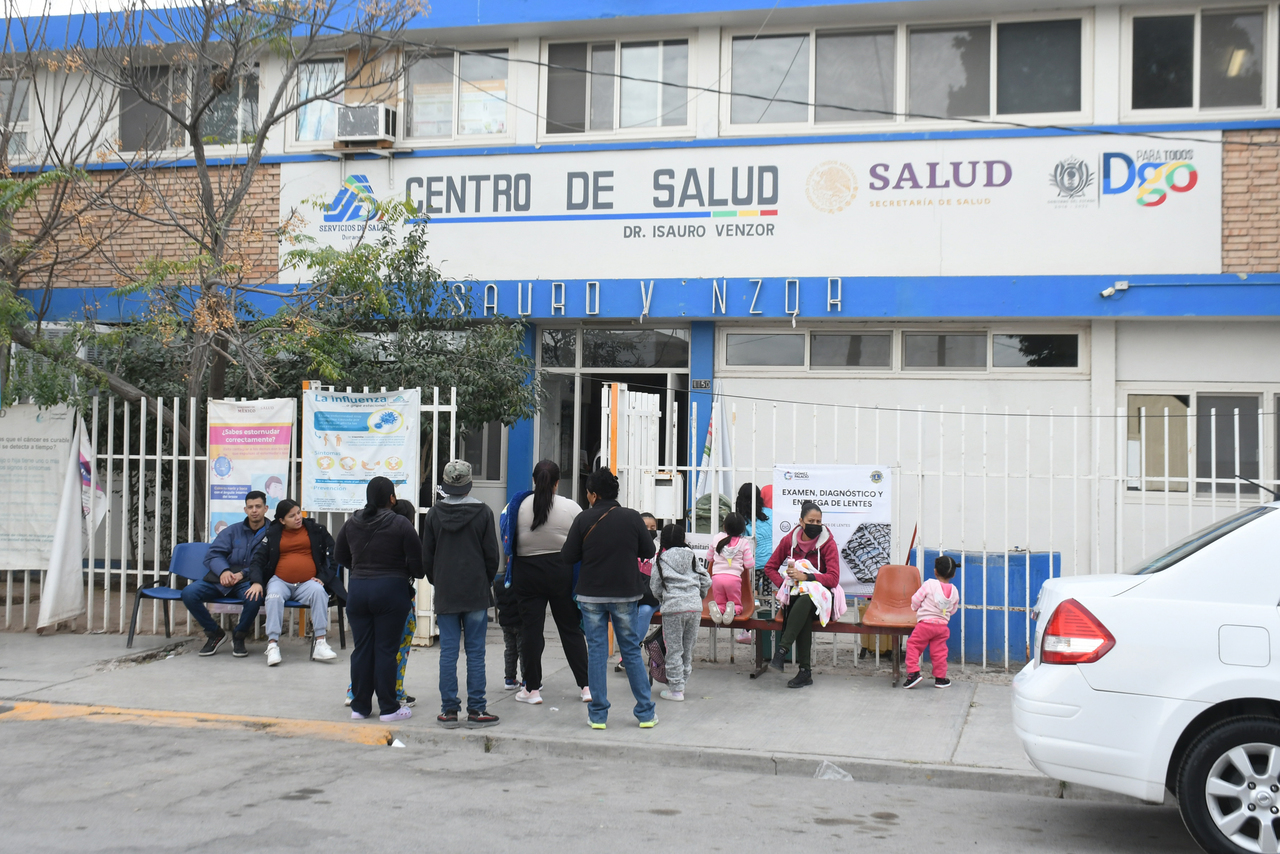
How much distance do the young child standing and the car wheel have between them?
3.77 metres

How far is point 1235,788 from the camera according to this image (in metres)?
4.77

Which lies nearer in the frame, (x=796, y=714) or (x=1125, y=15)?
(x=796, y=714)

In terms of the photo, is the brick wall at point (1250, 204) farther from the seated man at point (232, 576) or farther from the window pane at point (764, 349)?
the seated man at point (232, 576)

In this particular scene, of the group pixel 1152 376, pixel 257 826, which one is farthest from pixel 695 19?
pixel 257 826

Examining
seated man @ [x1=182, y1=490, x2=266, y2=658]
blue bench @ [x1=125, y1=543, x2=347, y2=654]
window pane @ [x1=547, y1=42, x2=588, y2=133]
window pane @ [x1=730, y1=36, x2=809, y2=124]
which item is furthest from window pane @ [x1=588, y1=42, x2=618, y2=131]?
blue bench @ [x1=125, y1=543, x2=347, y2=654]

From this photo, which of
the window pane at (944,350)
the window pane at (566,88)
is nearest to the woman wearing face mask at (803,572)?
the window pane at (944,350)

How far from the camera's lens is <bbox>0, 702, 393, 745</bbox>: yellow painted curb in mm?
7352

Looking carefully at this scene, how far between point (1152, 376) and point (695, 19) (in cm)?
666

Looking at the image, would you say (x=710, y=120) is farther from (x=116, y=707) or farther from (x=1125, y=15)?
(x=116, y=707)

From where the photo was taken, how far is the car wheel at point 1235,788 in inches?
186

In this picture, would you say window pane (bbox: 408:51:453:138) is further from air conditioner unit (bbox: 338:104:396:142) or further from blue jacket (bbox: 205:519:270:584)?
blue jacket (bbox: 205:519:270:584)

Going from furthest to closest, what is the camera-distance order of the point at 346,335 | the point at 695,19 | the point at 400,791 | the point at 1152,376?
the point at 695,19 → the point at 1152,376 → the point at 346,335 → the point at 400,791

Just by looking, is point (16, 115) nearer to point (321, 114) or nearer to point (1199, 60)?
point (321, 114)

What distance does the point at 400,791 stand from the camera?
604cm
